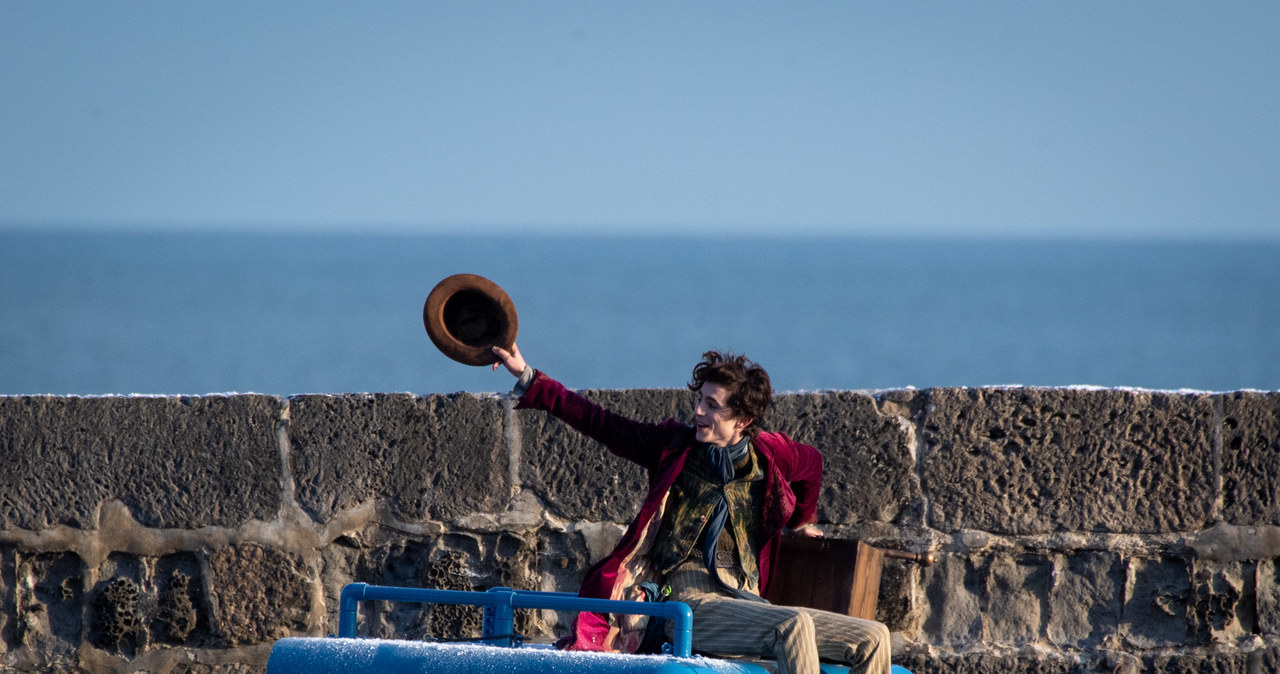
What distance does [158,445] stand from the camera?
4.53m

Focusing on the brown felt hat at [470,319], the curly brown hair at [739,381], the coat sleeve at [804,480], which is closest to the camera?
the brown felt hat at [470,319]

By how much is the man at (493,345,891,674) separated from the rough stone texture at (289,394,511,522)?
0.67 m

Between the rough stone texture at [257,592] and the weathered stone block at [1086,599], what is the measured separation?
2.15 m

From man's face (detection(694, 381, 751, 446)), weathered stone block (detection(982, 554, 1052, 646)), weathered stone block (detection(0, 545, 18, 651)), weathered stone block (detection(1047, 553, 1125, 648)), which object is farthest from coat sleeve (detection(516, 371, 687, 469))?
weathered stone block (detection(0, 545, 18, 651))

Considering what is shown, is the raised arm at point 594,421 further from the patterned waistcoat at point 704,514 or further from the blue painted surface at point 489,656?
the blue painted surface at point 489,656

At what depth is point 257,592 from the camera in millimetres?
4484

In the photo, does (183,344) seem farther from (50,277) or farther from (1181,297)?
(1181,297)

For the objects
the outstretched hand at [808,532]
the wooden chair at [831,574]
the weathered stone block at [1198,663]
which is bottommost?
the weathered stone block at [1198,663]

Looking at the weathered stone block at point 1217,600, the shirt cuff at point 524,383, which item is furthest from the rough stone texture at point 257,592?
the weathered stone block at point 1217,600

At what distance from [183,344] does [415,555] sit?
6266cm

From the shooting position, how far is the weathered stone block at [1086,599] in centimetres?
436

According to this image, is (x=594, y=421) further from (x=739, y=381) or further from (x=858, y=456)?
(x=858, y=456)

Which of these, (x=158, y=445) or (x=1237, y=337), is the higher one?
(x=1237, y=337)

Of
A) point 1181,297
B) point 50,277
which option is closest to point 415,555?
point 1181,297
